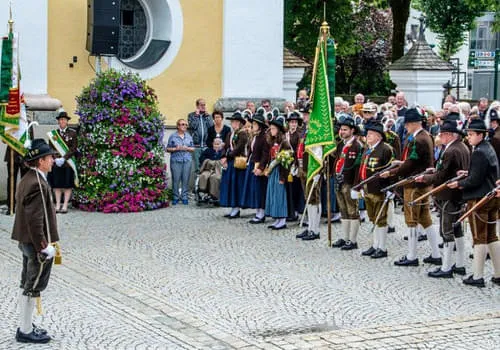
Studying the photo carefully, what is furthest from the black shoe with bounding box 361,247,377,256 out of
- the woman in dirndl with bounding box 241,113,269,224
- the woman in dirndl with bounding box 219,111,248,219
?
the woman in dirndl with bounding box 219,111,248,219

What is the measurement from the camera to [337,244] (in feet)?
48.3

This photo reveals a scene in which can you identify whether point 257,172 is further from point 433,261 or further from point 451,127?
point 451,127

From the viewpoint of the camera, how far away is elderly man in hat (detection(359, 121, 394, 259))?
13.7m

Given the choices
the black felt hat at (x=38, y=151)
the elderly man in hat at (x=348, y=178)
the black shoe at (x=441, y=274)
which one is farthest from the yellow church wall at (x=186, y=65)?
the black felt hat at (x=38, y=151)

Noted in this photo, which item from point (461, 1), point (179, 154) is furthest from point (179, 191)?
point (461, 1)

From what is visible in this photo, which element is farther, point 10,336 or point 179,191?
point 179,191

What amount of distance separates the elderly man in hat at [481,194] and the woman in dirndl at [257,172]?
494cm

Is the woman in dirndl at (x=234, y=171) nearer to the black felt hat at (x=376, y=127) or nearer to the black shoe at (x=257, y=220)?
the black shoe at (x=257, y=220)

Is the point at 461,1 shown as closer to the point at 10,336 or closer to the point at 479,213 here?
the point at 479,213

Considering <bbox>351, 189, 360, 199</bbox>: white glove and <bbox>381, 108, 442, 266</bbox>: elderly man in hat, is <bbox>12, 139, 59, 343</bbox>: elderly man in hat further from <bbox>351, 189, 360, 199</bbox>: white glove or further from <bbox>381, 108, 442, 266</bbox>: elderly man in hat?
Result: <bbox>351, 189, 360, 199</bbox>: white glove

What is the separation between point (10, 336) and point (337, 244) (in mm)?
6053

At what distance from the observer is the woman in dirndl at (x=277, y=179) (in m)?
16.2

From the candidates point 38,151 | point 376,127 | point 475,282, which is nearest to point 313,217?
point 376,127

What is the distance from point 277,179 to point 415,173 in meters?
3.49
